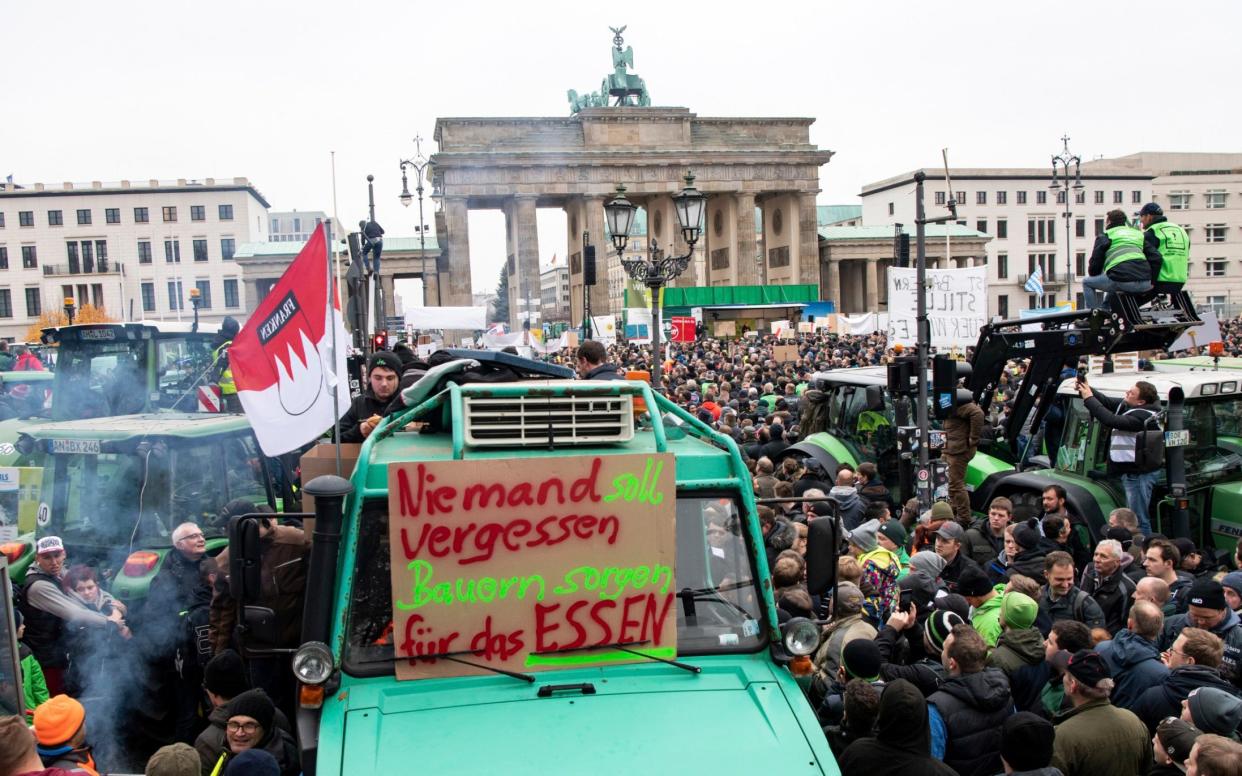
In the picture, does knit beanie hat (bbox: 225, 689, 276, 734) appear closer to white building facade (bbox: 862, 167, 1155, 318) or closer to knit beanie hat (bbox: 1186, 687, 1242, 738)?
knit beanie hat (bbox: 1186, 687, 1242, 738)

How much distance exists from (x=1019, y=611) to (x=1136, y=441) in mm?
4100

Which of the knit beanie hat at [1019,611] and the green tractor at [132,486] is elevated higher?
the green tractor at [132,486]

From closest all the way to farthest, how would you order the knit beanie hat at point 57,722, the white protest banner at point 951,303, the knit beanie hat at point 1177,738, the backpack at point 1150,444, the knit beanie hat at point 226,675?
the knit beanie hat at point 1177,738 → the knit beanie hat at point 57,722 → the knit beanie hat at point 226,675 → the backpack at point 1150,444 → the white protest banner at point 951,303

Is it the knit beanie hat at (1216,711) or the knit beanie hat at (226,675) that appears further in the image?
the knit beanie hat at (226,675)

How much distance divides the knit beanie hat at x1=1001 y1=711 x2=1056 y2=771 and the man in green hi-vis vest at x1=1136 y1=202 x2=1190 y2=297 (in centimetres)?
729

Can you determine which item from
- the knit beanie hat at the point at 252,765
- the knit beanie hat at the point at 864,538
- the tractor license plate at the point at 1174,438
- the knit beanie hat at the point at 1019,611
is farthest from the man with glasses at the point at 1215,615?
the knit beanie hat at the point at 252,765

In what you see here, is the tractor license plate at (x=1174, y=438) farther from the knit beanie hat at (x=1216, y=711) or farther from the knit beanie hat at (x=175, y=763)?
the knit beanie hat at (x=175, y=763)

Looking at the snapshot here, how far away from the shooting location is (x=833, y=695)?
542 cm

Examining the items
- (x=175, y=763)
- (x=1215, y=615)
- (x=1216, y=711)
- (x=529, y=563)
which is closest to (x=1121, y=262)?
(x=1215, y=615)

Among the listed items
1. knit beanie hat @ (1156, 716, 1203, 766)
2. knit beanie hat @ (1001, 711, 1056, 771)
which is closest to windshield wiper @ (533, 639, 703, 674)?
knit beanie hat @ (1001, 711, 1056, 771)

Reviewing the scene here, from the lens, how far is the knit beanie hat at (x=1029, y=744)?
4414 mm

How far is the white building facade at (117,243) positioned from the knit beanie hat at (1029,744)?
87303 mm

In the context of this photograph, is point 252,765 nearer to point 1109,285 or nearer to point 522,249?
point 1109,285

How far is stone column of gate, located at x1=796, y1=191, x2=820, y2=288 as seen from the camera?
81.0 m
